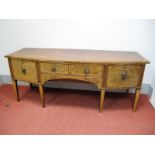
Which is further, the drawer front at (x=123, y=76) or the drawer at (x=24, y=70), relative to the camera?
the drawer at (x=24, y=70)

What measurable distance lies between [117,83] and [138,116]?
568mm

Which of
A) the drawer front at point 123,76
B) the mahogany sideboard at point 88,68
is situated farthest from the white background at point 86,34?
the drawer front at point 123,76

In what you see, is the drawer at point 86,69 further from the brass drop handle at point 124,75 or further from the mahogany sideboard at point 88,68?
the brass drop handle at point 124,75

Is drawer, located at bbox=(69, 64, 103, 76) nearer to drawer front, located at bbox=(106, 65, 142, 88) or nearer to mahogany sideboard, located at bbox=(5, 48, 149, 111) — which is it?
mahogany sideboard, located at bbox=(5, 48, 149, 111)

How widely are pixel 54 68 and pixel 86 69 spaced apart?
0.39 metres

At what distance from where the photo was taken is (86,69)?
1.67 m

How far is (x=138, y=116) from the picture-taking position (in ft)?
6.17

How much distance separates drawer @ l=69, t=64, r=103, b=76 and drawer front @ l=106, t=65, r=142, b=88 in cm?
13

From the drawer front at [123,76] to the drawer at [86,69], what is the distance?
0.42ft

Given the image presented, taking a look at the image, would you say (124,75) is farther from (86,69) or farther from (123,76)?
(86,69)

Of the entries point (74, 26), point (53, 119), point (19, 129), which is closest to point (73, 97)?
point (53, 119)

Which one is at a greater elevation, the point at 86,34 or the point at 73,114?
the point at 86,34

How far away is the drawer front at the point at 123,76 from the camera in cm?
165

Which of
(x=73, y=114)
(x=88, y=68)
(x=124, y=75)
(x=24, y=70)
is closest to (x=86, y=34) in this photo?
(x=88, y=68)
